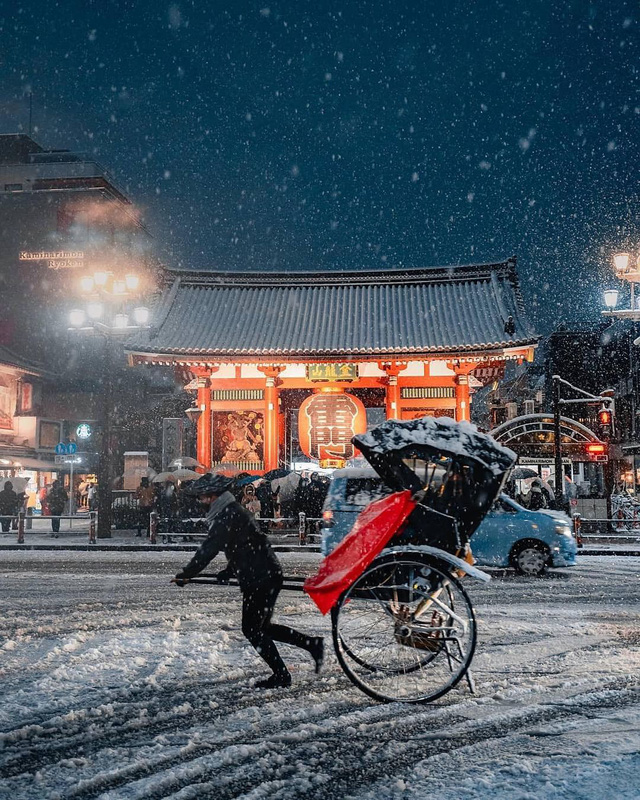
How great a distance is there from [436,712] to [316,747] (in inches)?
39.8

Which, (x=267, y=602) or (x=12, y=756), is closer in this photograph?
(x=12, y=756)

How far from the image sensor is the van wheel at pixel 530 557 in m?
11.9

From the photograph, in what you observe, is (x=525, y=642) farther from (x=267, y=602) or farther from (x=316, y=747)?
(x=316, y=747)

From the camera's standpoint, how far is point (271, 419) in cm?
2352

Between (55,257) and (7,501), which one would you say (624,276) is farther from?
(55,257)

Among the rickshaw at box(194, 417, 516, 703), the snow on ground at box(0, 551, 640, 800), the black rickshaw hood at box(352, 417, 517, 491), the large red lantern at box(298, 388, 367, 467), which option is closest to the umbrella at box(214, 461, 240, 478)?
the large red lantern at box(298, 388, 367, 467)

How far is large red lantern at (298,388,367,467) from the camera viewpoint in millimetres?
22469

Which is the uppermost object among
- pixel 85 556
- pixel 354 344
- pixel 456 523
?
pixel 354 344

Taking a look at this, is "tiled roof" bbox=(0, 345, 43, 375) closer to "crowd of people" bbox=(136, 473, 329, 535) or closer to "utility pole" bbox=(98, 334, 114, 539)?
"crowd of people" bbox=(136, 473, 329, 535)

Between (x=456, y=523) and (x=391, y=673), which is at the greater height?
(x=456, y=523)

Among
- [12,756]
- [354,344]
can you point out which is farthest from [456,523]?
[354,344]

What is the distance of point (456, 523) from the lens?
501cm

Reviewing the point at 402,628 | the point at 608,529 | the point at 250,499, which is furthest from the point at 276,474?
the point at 402,628

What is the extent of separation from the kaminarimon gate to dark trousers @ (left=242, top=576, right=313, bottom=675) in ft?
57.1
